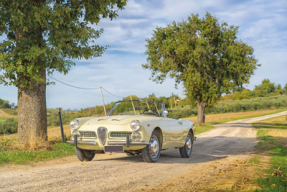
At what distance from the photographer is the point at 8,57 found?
31.7ft

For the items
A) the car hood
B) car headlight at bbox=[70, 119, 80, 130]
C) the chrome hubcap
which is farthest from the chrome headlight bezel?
car headlight at bbox=[70, 119, 80, 130]

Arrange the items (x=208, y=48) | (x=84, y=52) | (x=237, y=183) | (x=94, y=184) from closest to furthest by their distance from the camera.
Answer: (x=94, y=184)
(x=237, y=183)
(x=84, y=52)
(x=208, y=48)

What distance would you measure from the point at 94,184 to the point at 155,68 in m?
28.7

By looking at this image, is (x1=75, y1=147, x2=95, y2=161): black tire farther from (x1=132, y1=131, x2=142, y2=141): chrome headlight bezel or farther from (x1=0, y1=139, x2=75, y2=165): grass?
(x1=132, y1=131, x2=142, y2=141): chrome headlight bezel

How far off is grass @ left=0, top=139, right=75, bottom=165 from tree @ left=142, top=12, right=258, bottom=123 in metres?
21.1

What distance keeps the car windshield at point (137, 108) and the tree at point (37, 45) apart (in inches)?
114

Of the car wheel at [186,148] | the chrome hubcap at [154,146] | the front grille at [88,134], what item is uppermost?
the front grille at [88,134]

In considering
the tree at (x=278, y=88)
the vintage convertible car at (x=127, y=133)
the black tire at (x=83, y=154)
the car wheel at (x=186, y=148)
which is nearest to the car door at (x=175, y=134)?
the vintage convertible car at (x=127, y=133)

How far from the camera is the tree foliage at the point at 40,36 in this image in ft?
31.3

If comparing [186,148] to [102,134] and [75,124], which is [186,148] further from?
[75,124]

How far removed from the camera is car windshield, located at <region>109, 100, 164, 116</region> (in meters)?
9.12

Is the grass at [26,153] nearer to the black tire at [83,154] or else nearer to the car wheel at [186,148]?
the black tire at [83,154]

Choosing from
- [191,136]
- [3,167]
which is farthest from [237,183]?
[3,167]

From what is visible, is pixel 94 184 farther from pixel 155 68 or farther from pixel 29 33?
pixel 155 68
